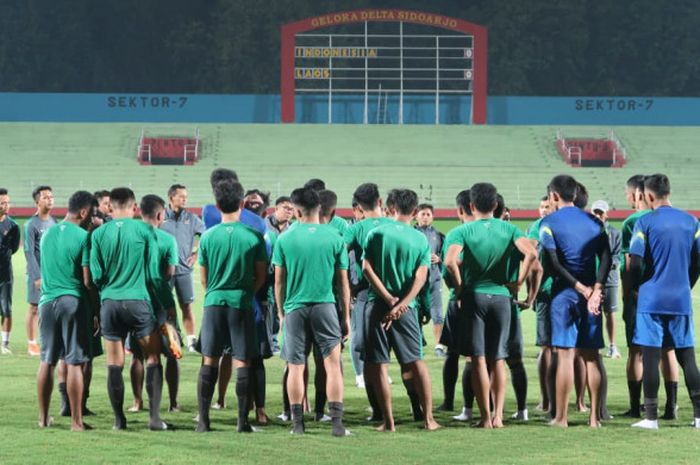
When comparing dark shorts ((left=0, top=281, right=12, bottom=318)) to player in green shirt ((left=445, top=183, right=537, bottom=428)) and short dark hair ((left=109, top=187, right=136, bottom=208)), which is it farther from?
player in green shirt ((left=445, top=183, right=537, bottom=428))

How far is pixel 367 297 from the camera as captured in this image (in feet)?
39.1

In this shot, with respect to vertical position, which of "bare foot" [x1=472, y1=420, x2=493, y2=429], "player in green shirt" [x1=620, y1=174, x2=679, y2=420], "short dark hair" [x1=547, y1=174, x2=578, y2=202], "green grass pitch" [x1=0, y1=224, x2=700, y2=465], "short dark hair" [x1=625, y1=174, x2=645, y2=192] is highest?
"short dark hair" [x1=625, y1=174, x2=645, y2=192]

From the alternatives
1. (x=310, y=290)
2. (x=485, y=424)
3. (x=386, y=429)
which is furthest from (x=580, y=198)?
(x=310, y=290)

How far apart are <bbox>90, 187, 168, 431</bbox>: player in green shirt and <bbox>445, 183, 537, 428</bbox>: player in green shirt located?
2.44m

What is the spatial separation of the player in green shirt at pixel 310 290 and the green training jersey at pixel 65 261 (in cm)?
159

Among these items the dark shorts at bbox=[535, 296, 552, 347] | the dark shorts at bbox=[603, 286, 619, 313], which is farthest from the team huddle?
the dark shorts at bbox=[603, 286, 619, 313]

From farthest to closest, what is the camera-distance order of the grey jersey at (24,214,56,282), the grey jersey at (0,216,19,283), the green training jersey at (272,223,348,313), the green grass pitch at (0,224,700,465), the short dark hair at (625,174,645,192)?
the grey jersey at (0,216,19,283)
the grey jersey at (24,214,56,282)
the short dark hair at (625,174,645,192)
the green training jersey at (272,223,348,313)
the green grass pitch at (0,224,700,465)

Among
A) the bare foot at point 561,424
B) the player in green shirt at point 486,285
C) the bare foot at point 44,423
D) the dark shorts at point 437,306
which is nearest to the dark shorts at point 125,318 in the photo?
the bare foot at point 44,423

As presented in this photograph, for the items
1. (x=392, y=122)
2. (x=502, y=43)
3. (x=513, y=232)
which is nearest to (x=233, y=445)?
(x=513, y=232)

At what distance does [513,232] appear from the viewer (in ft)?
37.7

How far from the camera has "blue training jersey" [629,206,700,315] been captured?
11.3m

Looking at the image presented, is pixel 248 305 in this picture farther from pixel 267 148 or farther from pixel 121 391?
pixel 267 148

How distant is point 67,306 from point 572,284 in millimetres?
4037

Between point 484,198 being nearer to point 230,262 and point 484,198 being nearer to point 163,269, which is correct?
point 230,262
